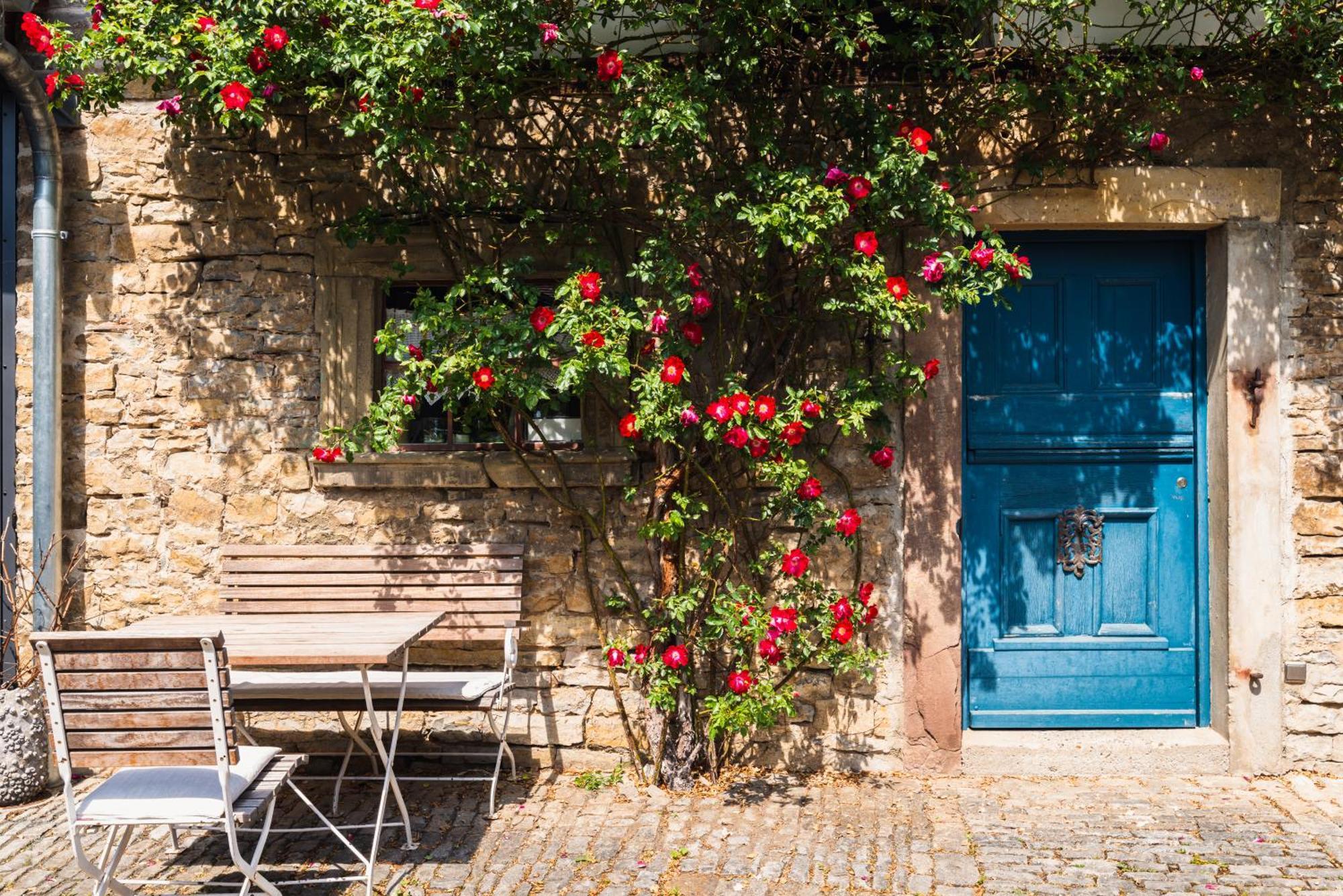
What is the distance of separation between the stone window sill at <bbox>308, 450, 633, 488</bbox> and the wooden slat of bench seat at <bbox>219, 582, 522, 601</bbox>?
0.46 metres

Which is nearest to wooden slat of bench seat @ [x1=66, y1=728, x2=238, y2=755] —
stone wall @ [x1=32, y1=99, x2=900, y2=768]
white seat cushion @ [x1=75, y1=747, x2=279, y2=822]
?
white seat cushion @ [x1=75, y1=747, x2=279, y2=822]

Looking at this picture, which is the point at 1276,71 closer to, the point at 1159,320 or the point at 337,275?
the point at 1159,320

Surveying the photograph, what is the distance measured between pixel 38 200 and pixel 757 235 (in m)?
3.20

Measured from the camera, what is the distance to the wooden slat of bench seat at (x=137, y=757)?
10.9ft

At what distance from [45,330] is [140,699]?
8.44ft

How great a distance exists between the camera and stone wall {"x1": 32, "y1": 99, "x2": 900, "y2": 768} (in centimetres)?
529

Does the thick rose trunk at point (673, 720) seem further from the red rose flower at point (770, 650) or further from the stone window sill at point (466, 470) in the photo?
the red rose flower at point (770, 650)

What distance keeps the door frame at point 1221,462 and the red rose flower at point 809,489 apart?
0.66m

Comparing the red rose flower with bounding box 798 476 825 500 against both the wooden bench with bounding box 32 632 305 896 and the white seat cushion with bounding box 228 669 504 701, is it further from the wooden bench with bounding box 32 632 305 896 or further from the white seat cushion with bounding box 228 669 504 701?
the wooden bench with bounding box 32 632 305 896

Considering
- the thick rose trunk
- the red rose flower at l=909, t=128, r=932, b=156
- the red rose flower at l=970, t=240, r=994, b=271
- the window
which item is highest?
the red rose flower at l=909, t=128, r=932, b=156

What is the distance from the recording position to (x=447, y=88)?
16.5 ft

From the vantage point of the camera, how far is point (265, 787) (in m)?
3.63

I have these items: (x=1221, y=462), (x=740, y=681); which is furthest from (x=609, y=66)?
(x=1221, y=462)

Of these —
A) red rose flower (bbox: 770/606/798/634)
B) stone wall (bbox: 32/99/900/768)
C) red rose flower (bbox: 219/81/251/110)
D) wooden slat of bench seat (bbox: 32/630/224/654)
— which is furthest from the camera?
stone wall (bbox: 32/99/900/768)
